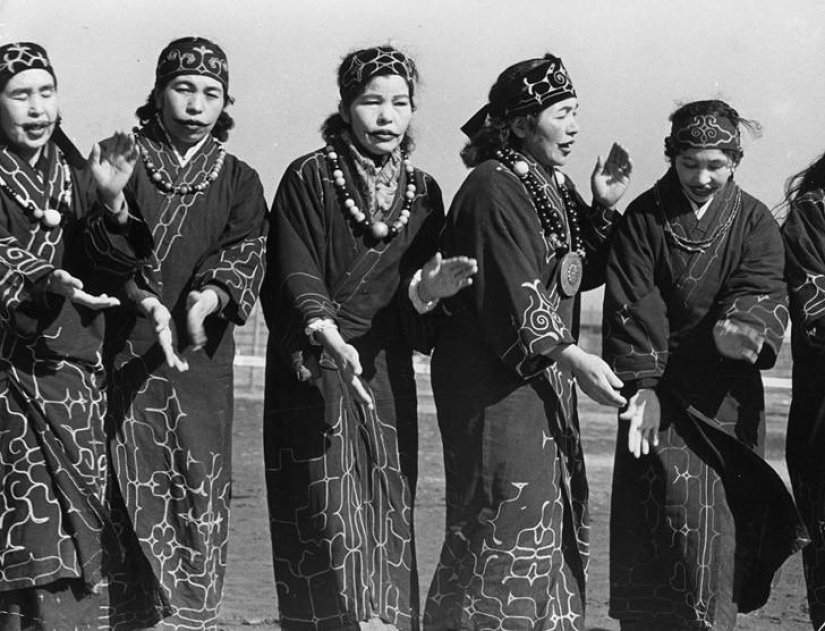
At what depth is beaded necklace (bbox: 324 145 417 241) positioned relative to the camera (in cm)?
504

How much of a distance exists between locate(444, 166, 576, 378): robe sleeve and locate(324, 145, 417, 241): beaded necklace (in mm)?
176

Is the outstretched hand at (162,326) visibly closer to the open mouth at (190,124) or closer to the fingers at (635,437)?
the open mouth at (190,124)

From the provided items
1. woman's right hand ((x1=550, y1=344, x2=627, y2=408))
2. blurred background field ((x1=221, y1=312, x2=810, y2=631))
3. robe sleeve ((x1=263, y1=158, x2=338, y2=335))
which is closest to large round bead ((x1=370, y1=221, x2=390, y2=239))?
robe sleeve ((x1=263, y1=158, x2=338, y2=335))

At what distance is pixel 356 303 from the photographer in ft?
16.6

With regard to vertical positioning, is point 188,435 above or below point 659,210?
below

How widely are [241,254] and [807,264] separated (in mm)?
1950

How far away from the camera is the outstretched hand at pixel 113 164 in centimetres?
466

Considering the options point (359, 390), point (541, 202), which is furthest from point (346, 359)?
point (541, 202)

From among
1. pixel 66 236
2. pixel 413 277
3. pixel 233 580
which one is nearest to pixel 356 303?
pixel 413 277

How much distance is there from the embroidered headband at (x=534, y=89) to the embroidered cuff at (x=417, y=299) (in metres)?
0.66

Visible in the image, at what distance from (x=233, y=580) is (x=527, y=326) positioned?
3.40m

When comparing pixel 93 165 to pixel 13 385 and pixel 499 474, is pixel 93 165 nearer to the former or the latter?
pixel 13 385

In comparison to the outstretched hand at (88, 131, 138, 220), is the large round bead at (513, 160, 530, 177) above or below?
above

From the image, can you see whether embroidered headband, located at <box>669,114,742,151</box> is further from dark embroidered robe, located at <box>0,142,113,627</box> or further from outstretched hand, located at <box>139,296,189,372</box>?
dark embroidered robe, located at <box>0,142,113,627</box>
